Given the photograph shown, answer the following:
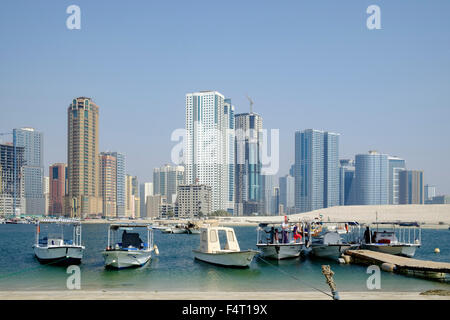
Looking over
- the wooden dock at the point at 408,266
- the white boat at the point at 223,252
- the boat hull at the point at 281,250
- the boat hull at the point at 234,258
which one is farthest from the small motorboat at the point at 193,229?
the boat hull at the point at 234,258

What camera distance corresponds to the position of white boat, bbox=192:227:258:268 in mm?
35094

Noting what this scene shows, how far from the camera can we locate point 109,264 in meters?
34.3

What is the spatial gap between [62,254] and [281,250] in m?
17.7

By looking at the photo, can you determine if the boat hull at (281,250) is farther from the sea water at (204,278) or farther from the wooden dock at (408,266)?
the wooden dock at (408,266)

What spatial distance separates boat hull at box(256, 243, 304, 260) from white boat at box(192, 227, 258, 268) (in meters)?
3.12

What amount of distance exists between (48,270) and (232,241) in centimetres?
1399

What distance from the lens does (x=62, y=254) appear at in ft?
126

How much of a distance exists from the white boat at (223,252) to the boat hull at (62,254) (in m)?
9.75

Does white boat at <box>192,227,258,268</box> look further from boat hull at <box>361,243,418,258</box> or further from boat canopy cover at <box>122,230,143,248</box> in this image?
boat hull at <box>361,243,418,258</box>

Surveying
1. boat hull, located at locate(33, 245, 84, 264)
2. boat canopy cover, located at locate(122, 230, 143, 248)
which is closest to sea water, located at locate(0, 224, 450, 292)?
boat hull, located at locate(33, 245, 84, 264)

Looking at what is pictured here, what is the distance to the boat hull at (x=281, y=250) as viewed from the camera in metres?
40.2

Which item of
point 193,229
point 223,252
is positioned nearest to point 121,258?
point 223,252

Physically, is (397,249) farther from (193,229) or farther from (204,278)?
(193,229)
